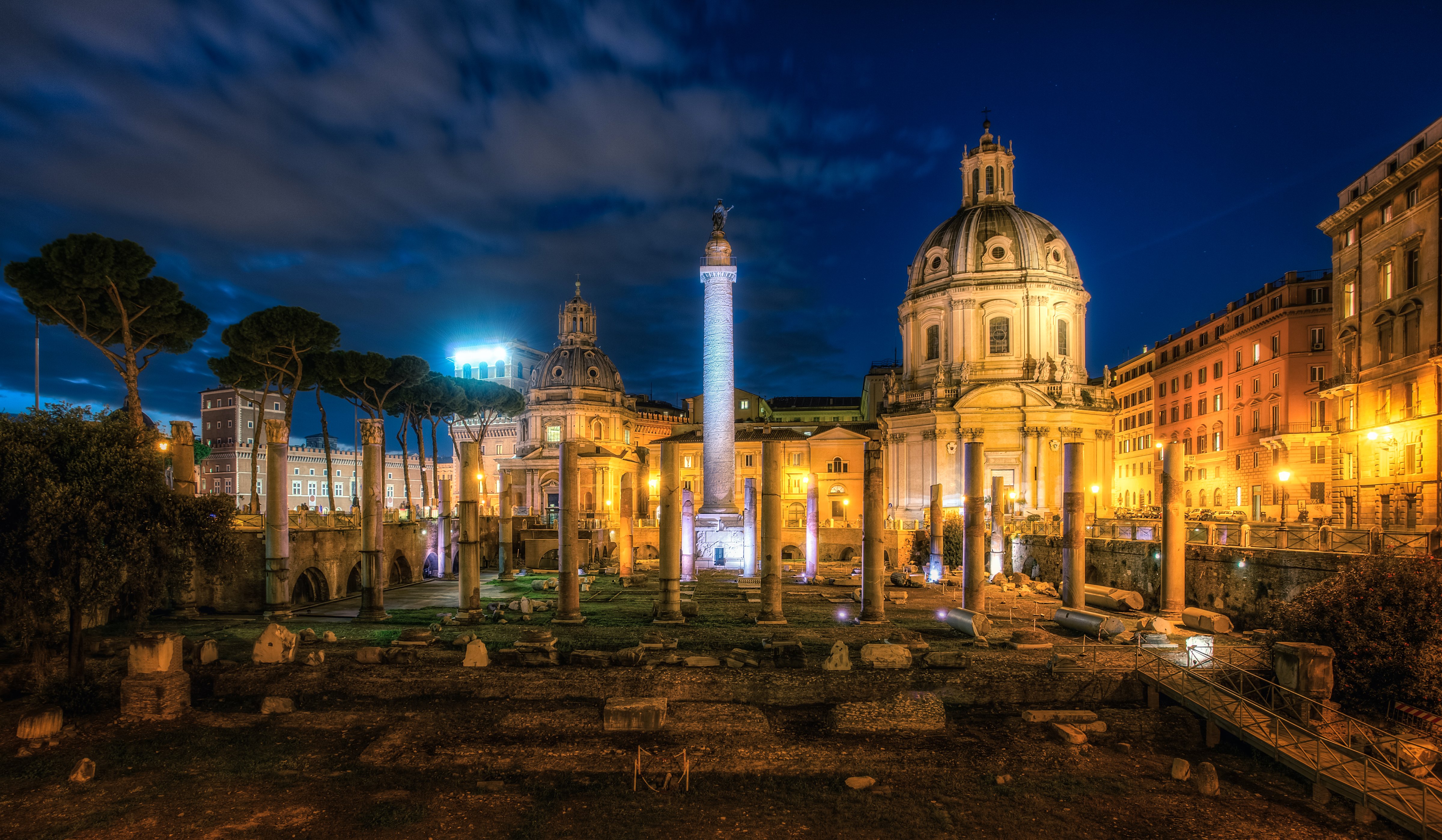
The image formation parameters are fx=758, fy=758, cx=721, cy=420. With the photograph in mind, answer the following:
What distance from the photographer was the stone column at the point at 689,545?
101ft

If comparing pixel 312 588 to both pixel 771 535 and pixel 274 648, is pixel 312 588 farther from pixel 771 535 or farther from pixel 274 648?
pixel 771 535

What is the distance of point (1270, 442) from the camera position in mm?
40000

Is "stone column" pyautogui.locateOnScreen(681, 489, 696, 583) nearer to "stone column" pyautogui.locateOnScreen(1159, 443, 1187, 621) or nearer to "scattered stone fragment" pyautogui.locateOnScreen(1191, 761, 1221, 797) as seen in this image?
"stone column" pyautogui.locateOnScreen(1159, 443, 1187, 621)

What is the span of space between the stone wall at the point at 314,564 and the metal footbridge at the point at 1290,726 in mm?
18494

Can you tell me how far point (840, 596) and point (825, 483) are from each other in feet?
112

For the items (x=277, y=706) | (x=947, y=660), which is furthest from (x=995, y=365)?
(x=277, y=706)

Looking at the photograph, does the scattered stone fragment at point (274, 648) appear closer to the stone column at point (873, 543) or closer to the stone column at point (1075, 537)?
the stone column at point (873, 543)

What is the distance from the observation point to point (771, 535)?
20328mm

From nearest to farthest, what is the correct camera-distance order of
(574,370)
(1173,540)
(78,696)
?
1. (78,696)
2. (1173,540)
3. (574,370)

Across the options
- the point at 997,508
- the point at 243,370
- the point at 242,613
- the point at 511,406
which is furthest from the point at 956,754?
the point at 511,406

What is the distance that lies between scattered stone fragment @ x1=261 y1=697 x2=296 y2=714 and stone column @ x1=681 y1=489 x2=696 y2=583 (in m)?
17.0

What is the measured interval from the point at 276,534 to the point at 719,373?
65.4ft

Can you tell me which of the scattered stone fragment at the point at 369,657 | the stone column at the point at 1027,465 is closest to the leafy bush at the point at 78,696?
the scattered stone fragment at the point at 369,657

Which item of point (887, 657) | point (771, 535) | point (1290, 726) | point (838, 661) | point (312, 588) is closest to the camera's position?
point (1290, 726)
